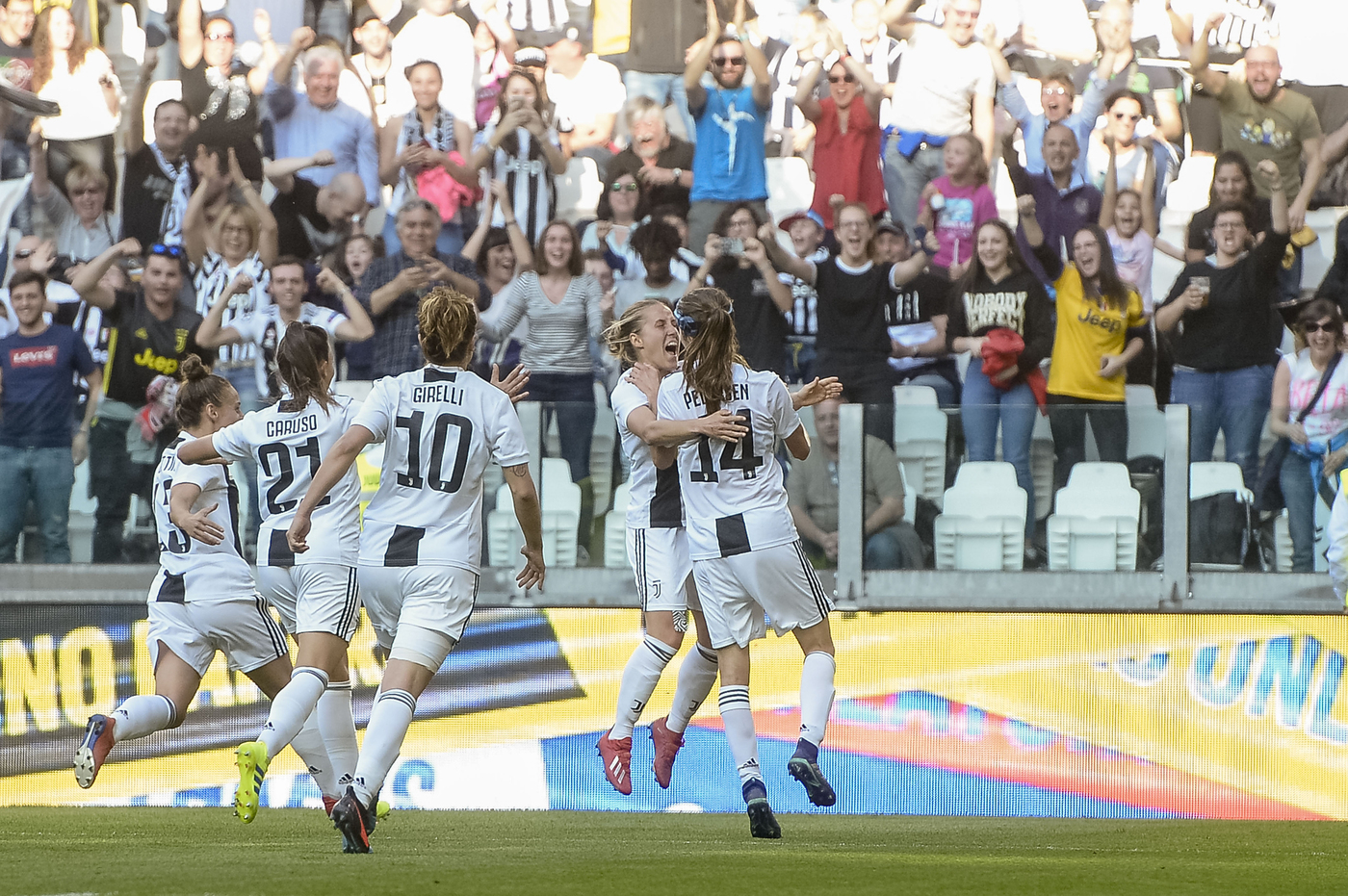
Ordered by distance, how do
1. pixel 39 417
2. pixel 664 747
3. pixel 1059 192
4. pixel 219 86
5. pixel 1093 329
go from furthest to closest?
pixel 219 86 < pixel 1059 192 < pixel 39 417 < pixel 1093 329 < pixel 664 747

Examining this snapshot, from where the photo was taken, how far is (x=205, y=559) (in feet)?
22.2

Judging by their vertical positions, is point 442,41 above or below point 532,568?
above

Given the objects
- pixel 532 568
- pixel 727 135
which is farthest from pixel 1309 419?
pixel 532 568

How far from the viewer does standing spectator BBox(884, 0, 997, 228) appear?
1151cm

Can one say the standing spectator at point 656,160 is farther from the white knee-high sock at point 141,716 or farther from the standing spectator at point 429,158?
the white knee-high sock at point 141,716

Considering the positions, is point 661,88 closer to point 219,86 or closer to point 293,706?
point 219,86

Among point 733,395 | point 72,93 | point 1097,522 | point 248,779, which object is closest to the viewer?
point 248,779

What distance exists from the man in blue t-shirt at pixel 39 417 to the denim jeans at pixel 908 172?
5664 millimetres

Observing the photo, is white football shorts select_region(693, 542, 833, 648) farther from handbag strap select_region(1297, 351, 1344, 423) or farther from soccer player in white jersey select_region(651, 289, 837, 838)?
handbag strap select_region(1297, 351, 1344, 423)

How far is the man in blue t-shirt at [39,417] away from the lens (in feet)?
33.8

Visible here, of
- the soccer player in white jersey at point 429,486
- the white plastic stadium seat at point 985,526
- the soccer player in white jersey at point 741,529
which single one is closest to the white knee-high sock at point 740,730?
the soccer player in white jersey at point 741,529

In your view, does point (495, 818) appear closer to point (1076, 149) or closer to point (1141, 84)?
point (1076, 149)

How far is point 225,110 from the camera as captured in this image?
11914 millimetres

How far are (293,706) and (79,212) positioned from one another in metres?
7.37
